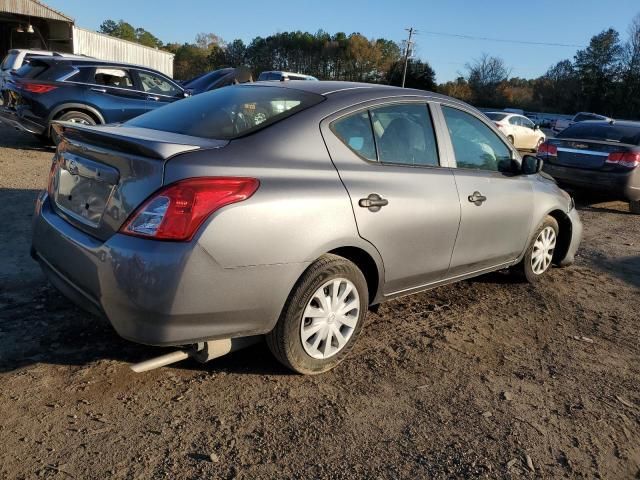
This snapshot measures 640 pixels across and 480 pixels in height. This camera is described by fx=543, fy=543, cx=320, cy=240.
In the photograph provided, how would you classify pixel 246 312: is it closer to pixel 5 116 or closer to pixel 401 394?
pixel 401 394

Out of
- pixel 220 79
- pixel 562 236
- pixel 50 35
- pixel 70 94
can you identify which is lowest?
pixel 562 236

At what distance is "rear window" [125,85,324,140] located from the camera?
3.11m

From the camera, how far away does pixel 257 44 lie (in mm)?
102250

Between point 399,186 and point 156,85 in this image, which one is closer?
point 399,186

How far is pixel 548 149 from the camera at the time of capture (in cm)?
934

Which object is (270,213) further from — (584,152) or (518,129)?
(518,129)

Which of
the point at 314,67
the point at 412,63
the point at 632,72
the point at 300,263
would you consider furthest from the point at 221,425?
the point at 314,67

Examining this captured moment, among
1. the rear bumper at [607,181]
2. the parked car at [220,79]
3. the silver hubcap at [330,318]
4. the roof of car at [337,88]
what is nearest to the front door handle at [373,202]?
the silver hubcap at [330,318]

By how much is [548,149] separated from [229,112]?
24.7ft

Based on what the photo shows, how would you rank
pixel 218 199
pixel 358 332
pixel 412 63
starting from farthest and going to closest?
pixel 412 63 → pixel 358 332 → pixel 218 199

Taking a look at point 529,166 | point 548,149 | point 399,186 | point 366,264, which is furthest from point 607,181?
point 366,264

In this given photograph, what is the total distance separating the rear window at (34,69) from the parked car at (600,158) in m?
8.72

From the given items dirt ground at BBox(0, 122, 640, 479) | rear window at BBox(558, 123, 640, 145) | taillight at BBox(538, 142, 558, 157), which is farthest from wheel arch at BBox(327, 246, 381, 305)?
rear window at BBox(558, 123, 640, 145)

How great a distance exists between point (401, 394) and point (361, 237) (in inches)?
35.6
